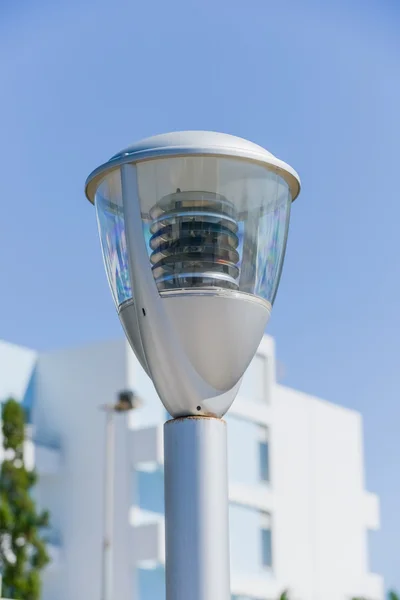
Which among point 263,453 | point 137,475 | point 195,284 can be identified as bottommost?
point 195,284

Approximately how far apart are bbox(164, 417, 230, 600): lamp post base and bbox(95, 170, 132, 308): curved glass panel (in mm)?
458

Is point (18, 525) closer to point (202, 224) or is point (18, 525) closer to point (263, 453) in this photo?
point (263, 453)

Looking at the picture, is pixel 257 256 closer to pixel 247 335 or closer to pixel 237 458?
pixel 247 335

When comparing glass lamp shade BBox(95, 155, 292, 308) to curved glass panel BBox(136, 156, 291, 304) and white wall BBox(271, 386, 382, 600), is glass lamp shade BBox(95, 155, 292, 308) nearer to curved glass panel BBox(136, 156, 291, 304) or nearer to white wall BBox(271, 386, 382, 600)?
curved glass panel BBox(136, 156, 291, 304)

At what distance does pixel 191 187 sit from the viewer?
3.79 metres

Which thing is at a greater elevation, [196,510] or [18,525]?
[18,525]

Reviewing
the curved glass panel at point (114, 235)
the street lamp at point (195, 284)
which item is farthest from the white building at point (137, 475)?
the street lamp at point (195, 284)

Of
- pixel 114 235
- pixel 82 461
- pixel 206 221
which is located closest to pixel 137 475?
pixel 82 461

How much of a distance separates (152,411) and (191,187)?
81.1ft

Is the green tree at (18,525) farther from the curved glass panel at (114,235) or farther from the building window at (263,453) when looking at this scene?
the curved glass panel at (114,235)

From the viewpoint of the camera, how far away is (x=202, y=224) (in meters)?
3.78

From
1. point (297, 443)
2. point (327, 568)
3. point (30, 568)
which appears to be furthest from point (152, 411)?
point (327, 568)

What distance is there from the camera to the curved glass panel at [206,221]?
3.74 m

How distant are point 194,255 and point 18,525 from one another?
903 inches
